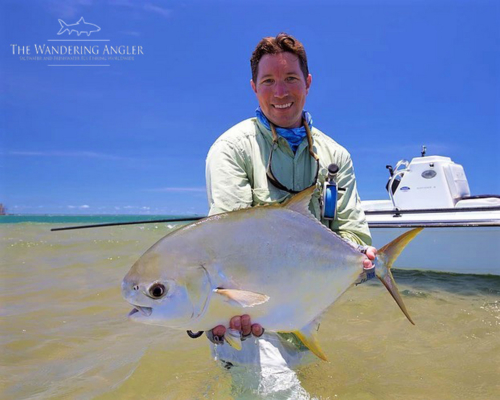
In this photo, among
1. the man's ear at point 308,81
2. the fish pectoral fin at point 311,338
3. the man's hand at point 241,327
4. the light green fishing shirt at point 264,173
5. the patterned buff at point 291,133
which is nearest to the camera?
the man's hand at point 241,327

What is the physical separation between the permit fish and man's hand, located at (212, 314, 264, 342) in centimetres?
3

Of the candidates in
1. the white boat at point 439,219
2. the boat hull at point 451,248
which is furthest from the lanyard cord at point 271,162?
the boat hull at point 451,248

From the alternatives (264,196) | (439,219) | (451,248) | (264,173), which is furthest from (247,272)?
(451,248)

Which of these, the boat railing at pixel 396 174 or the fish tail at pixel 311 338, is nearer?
the fish tail at pixel 311 338

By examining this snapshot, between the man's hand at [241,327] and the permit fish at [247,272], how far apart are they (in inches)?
1.0

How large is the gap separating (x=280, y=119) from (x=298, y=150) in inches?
8.9

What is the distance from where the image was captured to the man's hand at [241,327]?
1.83 meters

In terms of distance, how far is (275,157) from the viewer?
2.72 m

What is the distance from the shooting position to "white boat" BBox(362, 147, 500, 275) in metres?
7.59

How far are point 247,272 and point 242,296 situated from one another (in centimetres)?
13

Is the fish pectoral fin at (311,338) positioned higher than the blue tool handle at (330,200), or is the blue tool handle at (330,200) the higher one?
the blue tool handle at (330,200)

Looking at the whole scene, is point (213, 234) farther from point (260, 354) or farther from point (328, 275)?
point (260, 354)

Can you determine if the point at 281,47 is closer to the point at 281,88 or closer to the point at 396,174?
the point at 281,88

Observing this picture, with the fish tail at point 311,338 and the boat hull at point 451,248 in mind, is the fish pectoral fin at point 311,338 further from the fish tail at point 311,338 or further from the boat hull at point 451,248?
the boat hull at point 451,248
